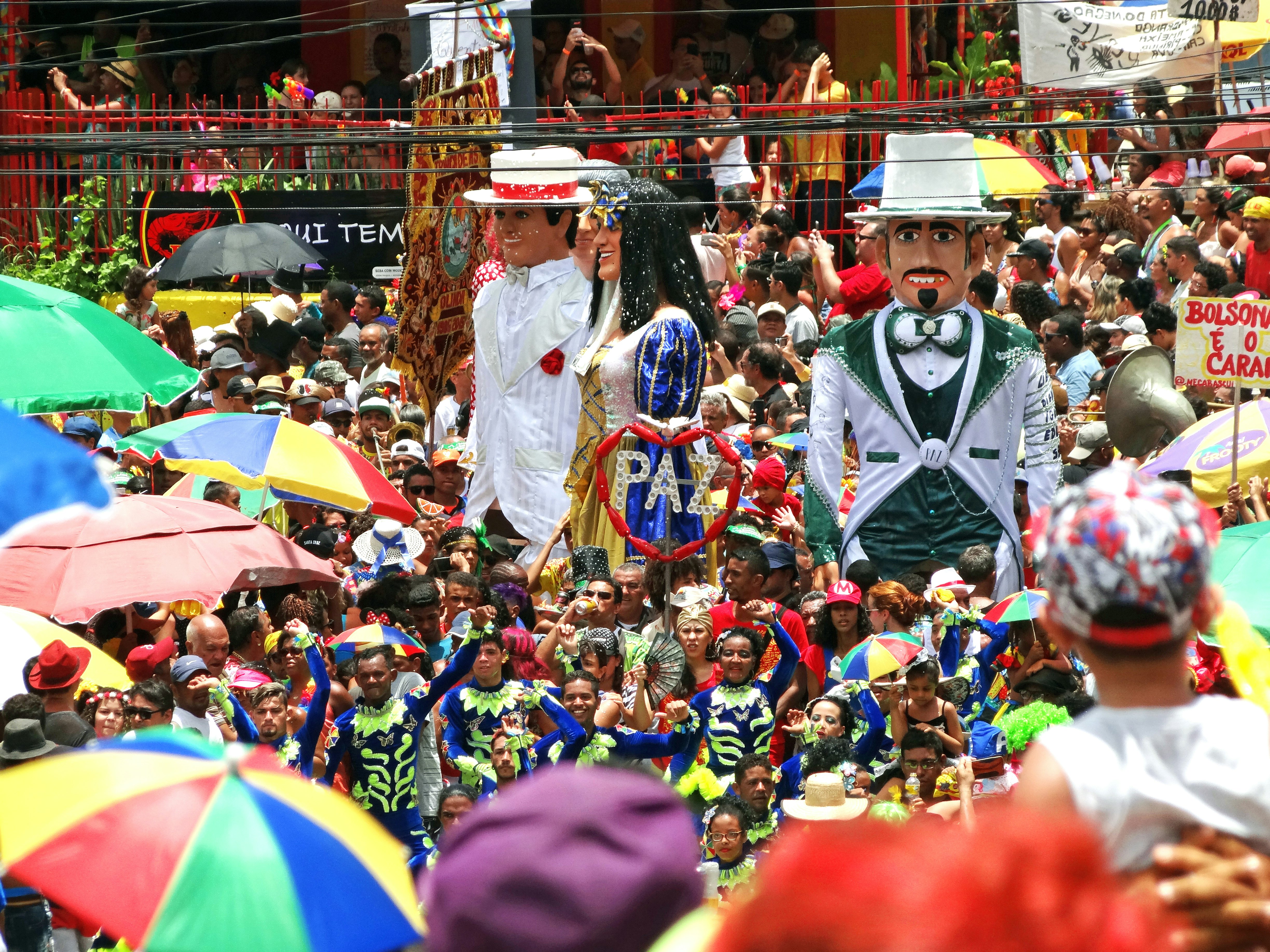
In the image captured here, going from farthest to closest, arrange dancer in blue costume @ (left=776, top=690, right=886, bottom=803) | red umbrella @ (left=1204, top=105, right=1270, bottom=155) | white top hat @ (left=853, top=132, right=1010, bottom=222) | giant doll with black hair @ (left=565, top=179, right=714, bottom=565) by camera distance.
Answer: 1. red umbrella @ (left=1204, top=105, right=1270, bottom=155)
2. giant doll with black hair @ (left=565, top=179, right=714, bottom=565)
3. white top hat @ (left=853, top=132, right=1010, bottom=222)
4. dancer in blue costume @ (left=776, top=690, right=886, bottom=803)

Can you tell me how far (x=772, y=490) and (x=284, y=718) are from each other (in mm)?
2926

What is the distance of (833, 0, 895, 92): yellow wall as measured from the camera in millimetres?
18734

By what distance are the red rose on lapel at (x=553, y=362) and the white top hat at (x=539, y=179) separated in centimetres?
78

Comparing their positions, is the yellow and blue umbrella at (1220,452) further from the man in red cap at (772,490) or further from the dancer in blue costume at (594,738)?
the dancer in blue costume at (594,738)

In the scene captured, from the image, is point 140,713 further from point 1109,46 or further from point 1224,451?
point 1109,46

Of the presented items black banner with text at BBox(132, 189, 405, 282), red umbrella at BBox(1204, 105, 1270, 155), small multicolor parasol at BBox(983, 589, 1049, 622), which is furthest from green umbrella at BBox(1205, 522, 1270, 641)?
black banner with text at BBox(132, 189, 405, 282)

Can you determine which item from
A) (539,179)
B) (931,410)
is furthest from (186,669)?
(539,179)

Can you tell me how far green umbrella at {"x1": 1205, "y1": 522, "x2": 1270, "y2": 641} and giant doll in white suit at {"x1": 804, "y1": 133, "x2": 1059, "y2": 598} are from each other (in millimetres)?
1283

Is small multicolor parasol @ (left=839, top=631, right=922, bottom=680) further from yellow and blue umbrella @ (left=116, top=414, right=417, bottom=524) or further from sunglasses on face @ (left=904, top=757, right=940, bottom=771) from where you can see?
yellow and blue umbrella @ (left=116, top=414, right=417, bottom=524)

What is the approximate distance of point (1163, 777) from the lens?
2.40 meters

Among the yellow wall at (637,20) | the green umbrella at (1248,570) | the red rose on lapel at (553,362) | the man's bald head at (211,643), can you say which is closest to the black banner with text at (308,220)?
the red rose on lapel at (553,362)

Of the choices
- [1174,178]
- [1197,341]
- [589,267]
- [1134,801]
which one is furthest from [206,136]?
[1134,801]

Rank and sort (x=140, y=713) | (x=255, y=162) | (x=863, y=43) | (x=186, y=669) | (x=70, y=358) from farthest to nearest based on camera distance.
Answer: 1. (x=863, y=43)
2. (x=255, y=162)
3. (x=70, y=358)
4. (x=186, y=669)
5. (x=140, y=713)

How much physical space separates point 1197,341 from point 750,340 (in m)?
4.29
